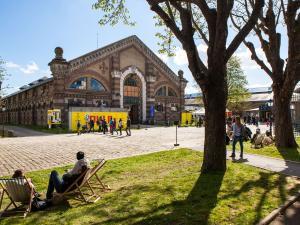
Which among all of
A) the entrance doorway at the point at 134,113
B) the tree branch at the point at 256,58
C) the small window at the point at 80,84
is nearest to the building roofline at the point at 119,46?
the small window at the point at 80,84

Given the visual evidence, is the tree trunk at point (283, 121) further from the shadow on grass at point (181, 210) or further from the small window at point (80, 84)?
the small window at point (80, 84)

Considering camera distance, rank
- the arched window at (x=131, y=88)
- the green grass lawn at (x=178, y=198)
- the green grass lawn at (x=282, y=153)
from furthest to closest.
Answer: the arched window at (x=131, y=88), the green grass lawn at (x=282, y=153), the green grass lawn at (x=178, y=198)

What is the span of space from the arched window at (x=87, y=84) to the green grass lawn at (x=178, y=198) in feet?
86.7

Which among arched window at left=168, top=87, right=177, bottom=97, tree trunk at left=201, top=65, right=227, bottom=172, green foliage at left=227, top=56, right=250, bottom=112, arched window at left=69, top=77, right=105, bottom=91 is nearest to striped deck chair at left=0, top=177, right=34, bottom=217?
tree trunk at left=201, top=65, right=227, bottom=172

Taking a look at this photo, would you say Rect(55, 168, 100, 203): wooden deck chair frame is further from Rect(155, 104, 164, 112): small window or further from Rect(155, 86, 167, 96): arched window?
Rect(155, 86, 167, 96): arched window

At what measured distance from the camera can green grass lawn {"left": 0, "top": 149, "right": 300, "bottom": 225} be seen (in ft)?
18.8

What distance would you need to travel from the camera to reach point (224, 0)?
8.48 metres

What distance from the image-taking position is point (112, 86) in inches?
1545

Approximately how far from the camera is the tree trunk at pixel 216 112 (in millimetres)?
8727

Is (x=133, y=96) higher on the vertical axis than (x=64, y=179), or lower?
higher

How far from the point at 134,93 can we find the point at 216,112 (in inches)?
1333

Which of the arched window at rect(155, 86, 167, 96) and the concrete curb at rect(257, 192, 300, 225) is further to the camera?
the arched window at rect(155, 86, 167, 96)

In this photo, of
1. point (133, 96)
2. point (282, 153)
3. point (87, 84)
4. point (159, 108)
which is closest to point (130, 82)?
point (133, 96)

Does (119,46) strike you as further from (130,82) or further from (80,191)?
(80,191)
